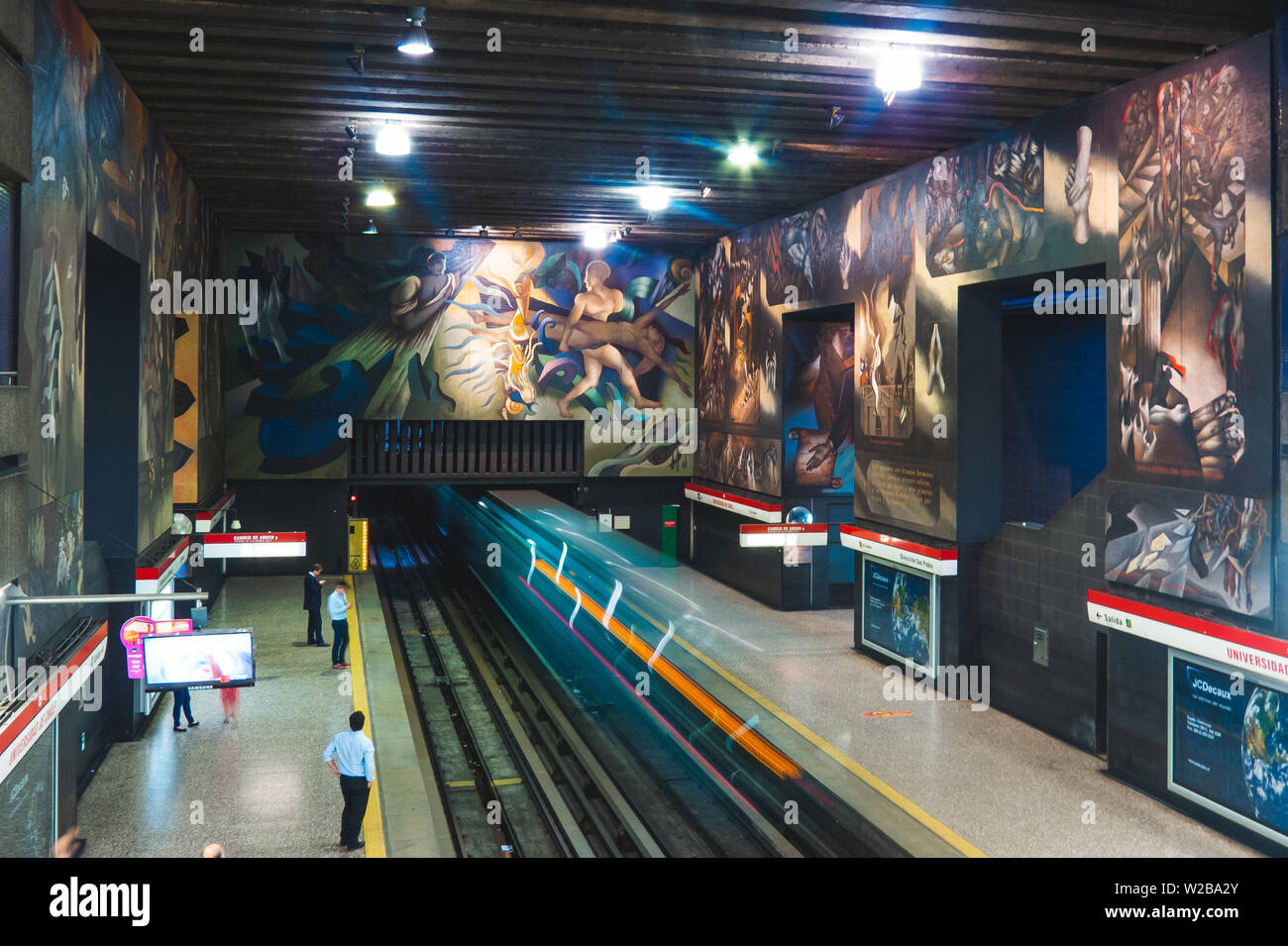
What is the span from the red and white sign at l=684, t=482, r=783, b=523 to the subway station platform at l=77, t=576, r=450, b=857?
6.52 metres

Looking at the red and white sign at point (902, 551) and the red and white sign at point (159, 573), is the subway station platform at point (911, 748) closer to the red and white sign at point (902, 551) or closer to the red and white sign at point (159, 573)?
the red and white sign at point (902, 551)

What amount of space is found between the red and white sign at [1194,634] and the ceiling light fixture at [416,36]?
746cm

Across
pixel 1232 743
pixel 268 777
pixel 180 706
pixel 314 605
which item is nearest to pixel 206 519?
pixel 314 605

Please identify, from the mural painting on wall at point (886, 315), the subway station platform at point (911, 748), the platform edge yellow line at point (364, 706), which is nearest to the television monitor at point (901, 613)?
→ the subway station platform at point (911, 748)

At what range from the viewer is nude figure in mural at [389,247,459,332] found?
20500mm

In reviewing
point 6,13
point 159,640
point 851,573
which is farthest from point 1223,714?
point 851,573

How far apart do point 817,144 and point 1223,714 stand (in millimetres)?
7353

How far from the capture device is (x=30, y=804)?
6918 millimetres

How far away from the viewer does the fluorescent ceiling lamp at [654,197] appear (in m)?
15.5

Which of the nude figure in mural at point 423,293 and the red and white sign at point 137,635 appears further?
the nude figure in mural at point 423,293

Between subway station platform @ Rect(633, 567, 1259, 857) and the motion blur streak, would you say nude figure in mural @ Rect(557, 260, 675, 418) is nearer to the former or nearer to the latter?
the motion blur streak

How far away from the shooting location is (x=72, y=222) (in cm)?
797

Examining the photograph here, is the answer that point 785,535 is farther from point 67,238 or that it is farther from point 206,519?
point 67,238
